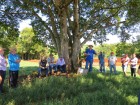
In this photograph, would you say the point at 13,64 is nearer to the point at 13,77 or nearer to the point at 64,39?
the point at 13,77

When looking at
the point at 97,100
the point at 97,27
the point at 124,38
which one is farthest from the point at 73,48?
the point at 97,100

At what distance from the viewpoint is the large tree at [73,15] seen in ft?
59.6

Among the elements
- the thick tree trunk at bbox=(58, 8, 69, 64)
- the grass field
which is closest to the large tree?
the thick tree trunk at bbox=(58, 8, 69, 64)

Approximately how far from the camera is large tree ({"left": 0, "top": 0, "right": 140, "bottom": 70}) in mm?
18156

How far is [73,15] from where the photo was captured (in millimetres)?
19953

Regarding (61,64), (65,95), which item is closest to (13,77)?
(65,95)

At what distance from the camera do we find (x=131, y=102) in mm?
9094

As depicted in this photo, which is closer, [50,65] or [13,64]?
[13,64]

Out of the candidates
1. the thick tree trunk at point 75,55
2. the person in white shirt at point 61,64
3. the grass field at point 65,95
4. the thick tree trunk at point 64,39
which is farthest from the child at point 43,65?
the grass field at point 65,95

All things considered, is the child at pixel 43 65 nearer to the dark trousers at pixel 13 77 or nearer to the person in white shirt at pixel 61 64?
the person in white shirt at pixel 61 64

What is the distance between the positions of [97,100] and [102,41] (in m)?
16.5

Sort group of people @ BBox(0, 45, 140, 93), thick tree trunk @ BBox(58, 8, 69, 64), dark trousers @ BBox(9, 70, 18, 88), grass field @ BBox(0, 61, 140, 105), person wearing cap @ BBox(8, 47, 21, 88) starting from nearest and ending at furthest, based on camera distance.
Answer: grass field @ BBox(0, 61, 140, 105), group of people @ BBox(0, 45, 140, 93), person wearing cap @ BBox(8, 47, 21, 88), dark trousers @ BBox(9, 70, 18, 88), thick tree trunk @ BBox(58, 8, 69, 64)

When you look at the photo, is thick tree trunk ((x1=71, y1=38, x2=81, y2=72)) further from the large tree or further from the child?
the child

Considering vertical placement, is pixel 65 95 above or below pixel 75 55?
below
